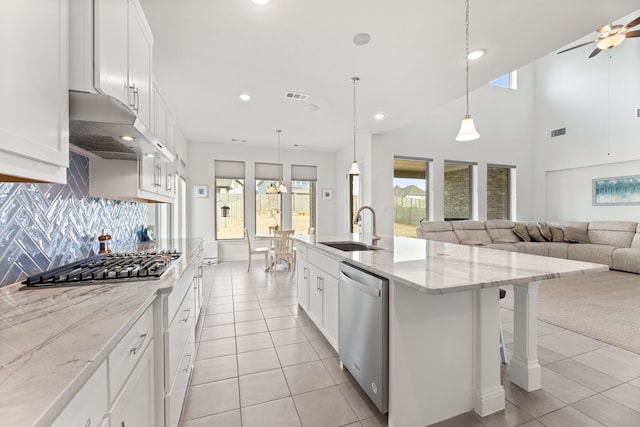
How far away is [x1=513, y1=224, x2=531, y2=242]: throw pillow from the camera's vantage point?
6.23 m

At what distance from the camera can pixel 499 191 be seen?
23.7 ft

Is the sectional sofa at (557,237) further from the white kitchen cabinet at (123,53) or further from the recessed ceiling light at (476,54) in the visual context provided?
the white kitchen cabinet at (123,53)

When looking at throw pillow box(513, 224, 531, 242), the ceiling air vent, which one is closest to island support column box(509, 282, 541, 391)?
the ceiling air vent

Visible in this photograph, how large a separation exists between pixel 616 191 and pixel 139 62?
8632 millimetres

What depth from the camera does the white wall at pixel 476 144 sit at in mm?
5801

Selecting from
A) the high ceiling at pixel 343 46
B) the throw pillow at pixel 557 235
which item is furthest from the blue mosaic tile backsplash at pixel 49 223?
the throw pillow at pixel 557 235

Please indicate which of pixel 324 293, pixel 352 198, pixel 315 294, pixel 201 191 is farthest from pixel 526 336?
pixel 201 191

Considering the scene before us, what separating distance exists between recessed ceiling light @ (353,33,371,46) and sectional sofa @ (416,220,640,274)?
4.27 metres

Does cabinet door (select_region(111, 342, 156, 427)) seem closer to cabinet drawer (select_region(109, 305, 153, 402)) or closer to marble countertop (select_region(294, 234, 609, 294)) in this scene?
cabinet drawer (select_region(109, 305, 153, 402))

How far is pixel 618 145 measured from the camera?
573 cm

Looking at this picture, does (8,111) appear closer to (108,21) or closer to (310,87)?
(108,21)

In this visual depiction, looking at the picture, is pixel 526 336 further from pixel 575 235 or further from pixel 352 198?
pixel 575 235

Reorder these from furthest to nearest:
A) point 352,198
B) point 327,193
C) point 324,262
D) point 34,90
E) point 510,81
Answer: point 327,193
point 510,81
point 352,198
point 324,262
point 34,90

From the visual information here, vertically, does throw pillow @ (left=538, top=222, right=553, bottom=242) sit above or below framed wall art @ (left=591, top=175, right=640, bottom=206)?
below
